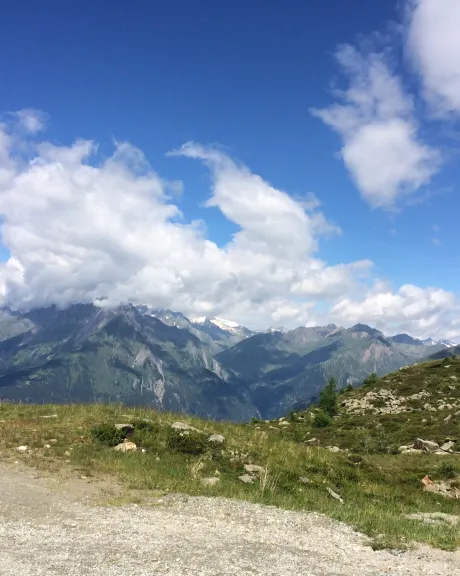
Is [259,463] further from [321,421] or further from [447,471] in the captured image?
[321,421]

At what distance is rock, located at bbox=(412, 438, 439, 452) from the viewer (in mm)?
34659

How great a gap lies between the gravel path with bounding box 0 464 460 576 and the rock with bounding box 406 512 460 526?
4.65 m

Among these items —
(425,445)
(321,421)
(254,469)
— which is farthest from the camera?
(321,421)

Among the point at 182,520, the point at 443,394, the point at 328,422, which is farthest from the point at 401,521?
the point at 443,394

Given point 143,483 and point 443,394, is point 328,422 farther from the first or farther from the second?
point 143,483

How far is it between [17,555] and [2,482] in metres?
7.41

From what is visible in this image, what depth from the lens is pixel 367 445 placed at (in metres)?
36.6

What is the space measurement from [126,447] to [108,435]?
163cm

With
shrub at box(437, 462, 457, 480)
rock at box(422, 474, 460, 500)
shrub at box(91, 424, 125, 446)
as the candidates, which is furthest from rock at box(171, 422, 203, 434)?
shrub at box(437, 462, 457, 480)

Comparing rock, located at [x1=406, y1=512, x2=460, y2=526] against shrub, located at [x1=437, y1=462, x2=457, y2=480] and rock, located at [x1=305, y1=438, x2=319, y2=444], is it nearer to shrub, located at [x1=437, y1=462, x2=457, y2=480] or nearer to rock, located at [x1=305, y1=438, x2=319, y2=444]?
shrub, located at [x1=437, y1=462, x2=457, y2=480]

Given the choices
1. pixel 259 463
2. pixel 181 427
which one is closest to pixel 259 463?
pixel 259 463

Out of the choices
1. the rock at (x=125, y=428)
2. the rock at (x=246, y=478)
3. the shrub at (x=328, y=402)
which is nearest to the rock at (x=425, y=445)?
the shrub at (x=328, y=402)

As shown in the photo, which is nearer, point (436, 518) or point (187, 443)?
point (436, 518)

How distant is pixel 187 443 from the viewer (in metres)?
24.0
